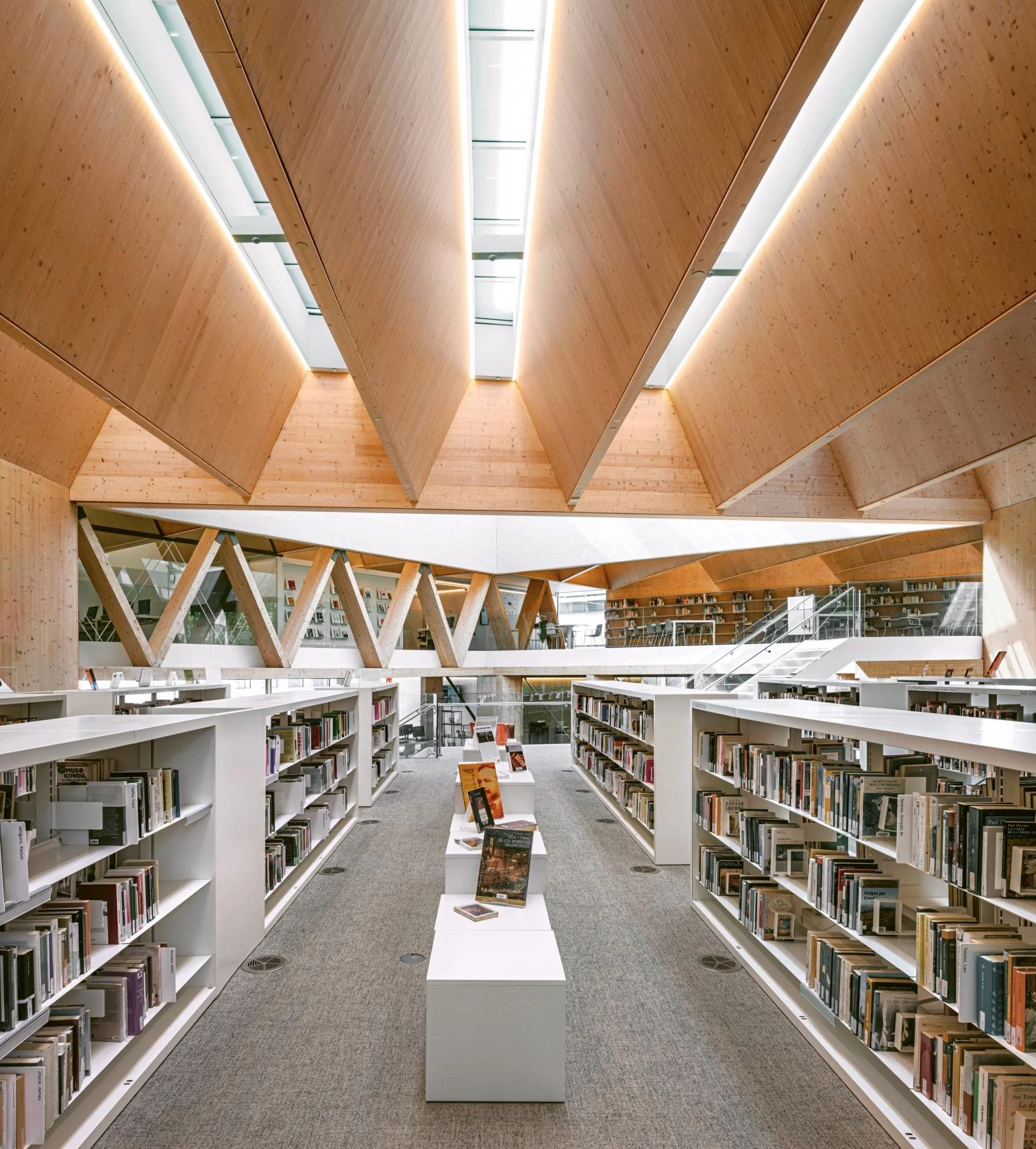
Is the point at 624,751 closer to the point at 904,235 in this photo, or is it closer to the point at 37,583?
the point at 904,235

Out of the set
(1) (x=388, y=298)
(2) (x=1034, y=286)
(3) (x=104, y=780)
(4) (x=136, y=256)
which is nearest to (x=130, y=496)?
(4) (x=136, y=256)

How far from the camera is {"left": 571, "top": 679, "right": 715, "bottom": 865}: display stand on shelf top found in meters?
7.50

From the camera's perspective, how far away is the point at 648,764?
8.23 m

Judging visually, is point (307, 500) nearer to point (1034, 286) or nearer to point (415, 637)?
point (1034, 286)

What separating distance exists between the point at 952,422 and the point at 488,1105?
7780 millimetres

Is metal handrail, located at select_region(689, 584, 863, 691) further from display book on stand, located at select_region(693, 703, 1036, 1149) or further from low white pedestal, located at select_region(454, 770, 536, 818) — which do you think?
display book on stand, located at select_region(693, 703, 1036, 1149)

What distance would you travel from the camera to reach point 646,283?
5.18m

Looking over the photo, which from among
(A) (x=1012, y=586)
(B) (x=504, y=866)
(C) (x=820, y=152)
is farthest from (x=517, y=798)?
(A) (x=1012, y=586)

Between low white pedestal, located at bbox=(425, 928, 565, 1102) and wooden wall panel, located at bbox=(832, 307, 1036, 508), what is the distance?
5.06 metres

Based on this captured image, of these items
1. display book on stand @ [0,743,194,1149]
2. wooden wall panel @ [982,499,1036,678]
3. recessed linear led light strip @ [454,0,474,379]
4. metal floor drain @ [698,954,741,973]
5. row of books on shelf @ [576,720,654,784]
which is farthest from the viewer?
wooden wall panel @ [982,499,1036,678]

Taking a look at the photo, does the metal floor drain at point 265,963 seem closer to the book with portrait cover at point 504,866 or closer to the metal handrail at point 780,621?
the book with portrait cover at point 504,866

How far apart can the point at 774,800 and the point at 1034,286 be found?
3164 mm

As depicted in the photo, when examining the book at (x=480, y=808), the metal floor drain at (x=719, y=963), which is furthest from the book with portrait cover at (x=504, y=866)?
the metal floor drain at (x=719, y=963)

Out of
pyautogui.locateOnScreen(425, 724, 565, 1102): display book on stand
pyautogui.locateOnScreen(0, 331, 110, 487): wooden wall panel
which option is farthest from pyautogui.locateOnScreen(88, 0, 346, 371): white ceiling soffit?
pyautogui.locateOnScreen(425, 724, 565, 1102): display book on stand
